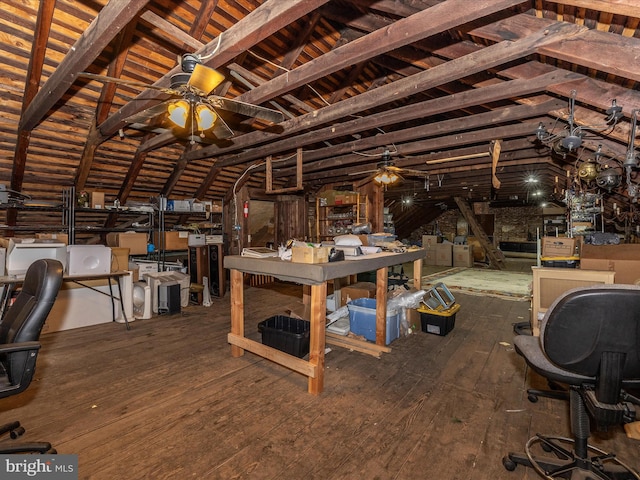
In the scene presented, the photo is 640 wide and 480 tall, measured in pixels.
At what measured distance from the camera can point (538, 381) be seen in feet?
8.41

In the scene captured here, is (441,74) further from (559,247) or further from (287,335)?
(559,247)

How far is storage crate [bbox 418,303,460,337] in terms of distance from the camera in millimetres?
3588

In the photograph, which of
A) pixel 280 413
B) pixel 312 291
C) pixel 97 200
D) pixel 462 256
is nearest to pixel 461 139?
pixel 312 291

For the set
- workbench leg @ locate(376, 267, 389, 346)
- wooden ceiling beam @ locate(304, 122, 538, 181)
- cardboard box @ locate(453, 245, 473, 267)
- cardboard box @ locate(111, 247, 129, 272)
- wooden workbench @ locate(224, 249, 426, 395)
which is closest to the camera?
wooden workbench @ locate(224, 249, 426, 395)

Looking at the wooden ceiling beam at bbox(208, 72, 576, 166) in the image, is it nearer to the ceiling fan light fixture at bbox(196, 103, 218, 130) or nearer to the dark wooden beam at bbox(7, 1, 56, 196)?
the ceiling fan light fixture at bbox(196, 103, 218, 130)

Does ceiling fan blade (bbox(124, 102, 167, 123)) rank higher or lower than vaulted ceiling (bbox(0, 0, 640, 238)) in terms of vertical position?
lower

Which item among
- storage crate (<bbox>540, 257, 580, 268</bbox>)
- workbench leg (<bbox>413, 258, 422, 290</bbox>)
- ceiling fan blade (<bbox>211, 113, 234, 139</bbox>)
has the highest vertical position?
ceiling fan blade (<bbox>211, 113, 234, 139</bbox>)

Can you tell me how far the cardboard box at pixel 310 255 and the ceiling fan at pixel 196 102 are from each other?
122 cm

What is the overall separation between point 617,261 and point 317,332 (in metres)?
3.34

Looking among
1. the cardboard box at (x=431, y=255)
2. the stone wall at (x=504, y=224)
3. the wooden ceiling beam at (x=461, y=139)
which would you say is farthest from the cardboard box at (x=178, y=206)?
the stone wall at (x=504, y=224)

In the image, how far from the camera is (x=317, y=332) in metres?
2.28

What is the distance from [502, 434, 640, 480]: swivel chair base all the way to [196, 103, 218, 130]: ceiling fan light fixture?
3.20 m

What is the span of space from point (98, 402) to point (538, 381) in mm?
3479

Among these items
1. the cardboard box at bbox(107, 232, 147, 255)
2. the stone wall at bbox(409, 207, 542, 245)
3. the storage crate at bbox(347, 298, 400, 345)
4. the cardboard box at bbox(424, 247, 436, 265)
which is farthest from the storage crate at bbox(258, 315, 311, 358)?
the stone wall at bbox(409, 207, 542, 245)
